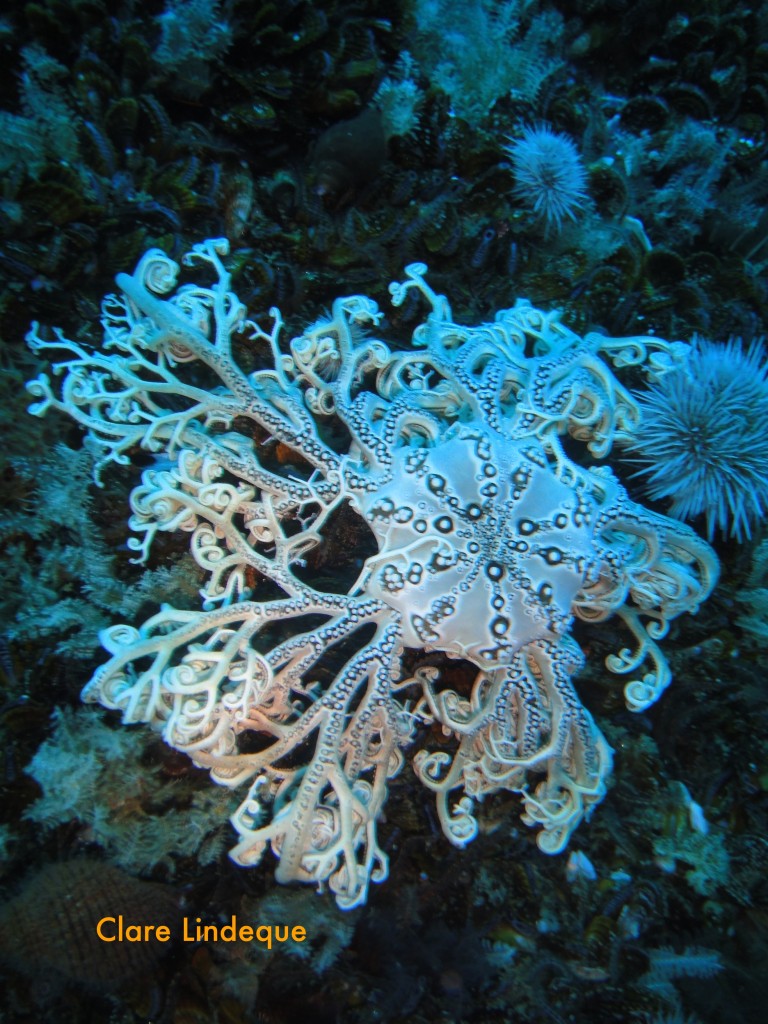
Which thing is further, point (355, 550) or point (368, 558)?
point (355, 550)

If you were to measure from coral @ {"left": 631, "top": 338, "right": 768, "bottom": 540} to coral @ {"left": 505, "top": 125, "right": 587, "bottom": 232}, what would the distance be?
1354 millimetres

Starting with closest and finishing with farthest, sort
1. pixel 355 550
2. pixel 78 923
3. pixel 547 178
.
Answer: pixel 78 923 < pixel 355 550 < pixel 547 178

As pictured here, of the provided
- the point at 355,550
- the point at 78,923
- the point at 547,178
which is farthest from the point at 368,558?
the point at 547,178

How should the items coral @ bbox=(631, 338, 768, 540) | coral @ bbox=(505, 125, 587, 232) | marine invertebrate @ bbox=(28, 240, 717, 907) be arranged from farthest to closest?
coral @ bbox=(505, 125, 587, 232) → coral @ bbox=(631, 338, 768, 540) → marine invertebrate @ bbox=(28, 240, 717, 907)

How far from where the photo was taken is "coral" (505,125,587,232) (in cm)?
368

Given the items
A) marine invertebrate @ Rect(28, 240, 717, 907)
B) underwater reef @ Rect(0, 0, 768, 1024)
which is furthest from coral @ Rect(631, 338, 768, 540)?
marine invertebrate @ Rect(28, 240, 717, 907)

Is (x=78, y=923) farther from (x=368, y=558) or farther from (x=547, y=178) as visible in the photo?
(x=547, y=178)

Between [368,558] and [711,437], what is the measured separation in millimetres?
1763

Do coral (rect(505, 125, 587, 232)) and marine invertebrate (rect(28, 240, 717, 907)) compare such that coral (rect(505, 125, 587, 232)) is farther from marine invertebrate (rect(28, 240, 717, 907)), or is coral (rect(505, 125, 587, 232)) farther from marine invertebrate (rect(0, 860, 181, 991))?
marine invertebrate (rect(0, 860, 181, 991))

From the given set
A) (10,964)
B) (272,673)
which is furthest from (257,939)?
(272,673)

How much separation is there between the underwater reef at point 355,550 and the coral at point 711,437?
0.7 inches

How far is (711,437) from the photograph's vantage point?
2.87m

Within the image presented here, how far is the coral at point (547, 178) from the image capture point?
12.1ft

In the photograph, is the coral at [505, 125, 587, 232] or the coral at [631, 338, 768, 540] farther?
the coral at [505, 125, 587, 232]
